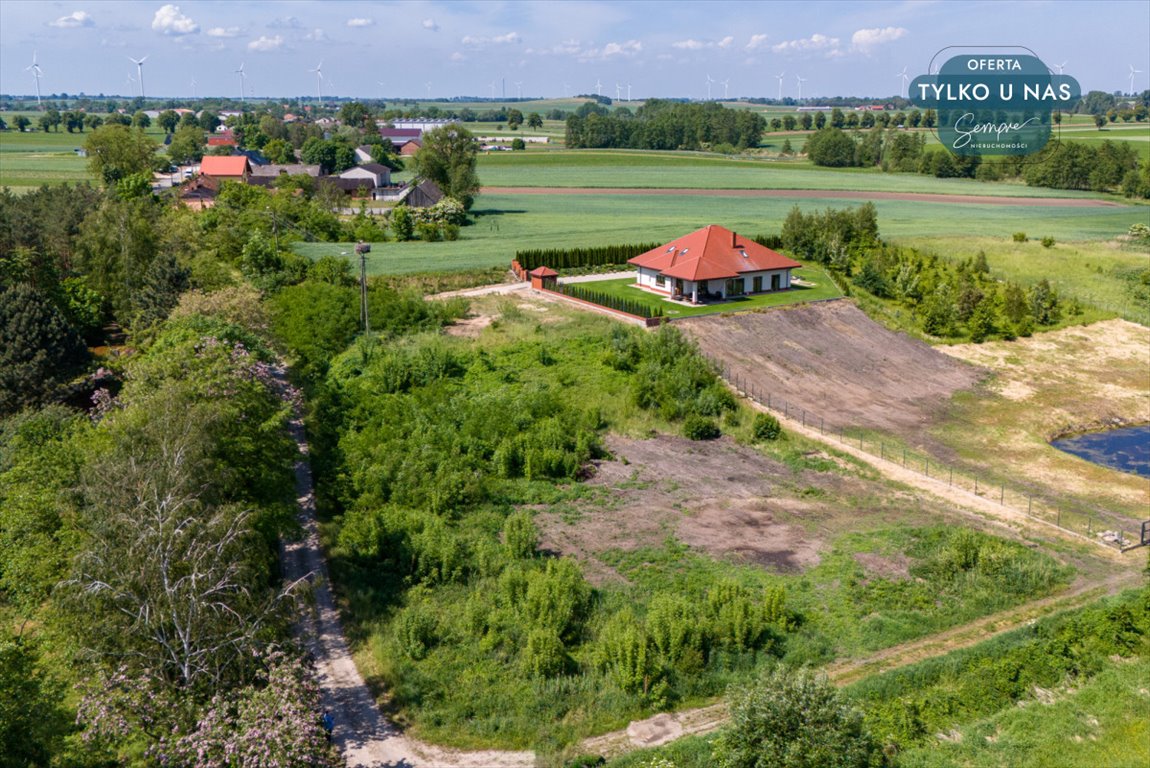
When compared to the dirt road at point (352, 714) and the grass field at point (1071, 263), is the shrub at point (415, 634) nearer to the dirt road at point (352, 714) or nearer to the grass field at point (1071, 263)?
the dirt road at point (352, 714)

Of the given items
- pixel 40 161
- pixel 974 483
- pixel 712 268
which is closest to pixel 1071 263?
pixel 712 268

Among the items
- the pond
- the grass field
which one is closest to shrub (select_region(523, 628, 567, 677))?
the pond

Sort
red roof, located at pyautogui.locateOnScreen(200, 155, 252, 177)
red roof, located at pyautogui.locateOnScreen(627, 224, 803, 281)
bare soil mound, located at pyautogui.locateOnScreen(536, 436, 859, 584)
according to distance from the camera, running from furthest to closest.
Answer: red roof, located at pyautogui.locateOnScreen(200, 155, 252, 177)
red roof, located at pyautogui.locateOnScreen(627, 224, 803, 281)
bare soil mound, located at pyautogui.locateOnScreen(536, 436, 859, 584)

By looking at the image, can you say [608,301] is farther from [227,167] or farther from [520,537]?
[227,167]

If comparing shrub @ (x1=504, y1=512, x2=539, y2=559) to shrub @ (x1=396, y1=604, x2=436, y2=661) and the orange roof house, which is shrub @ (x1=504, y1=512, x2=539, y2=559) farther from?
the orange roof house

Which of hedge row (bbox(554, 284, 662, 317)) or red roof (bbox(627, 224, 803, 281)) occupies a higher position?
red roof (bbox(627, 224, 803, 281))

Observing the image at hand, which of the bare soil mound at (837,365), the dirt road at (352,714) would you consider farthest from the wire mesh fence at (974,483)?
the dirt road at (352,714)
